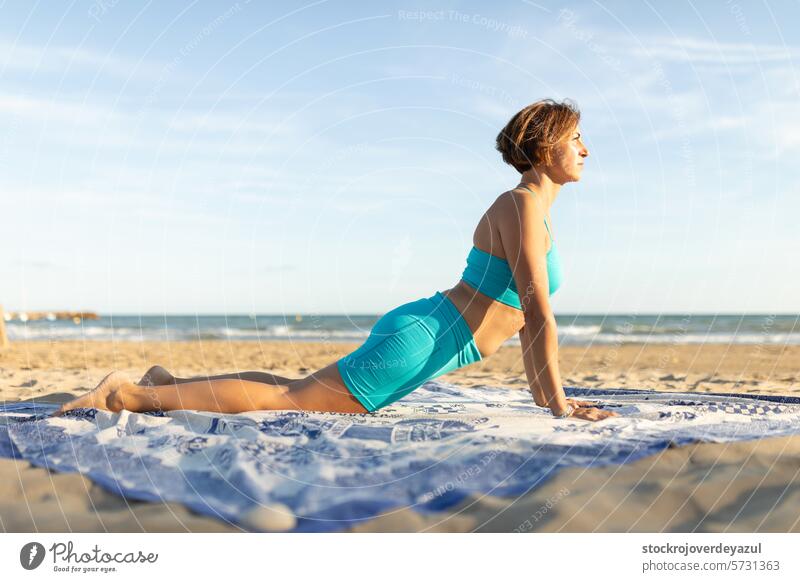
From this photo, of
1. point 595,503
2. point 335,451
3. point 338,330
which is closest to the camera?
point 595,503

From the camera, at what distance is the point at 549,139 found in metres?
3.48

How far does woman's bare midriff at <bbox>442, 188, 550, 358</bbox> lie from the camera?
11.3ft

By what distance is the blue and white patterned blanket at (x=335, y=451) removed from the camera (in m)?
2.53

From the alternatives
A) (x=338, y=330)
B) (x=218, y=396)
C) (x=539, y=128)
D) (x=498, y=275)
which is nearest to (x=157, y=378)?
(x=218, y=396)

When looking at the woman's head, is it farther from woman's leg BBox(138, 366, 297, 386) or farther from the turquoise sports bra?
woman's leg BBox(138, 366, 297, 386)

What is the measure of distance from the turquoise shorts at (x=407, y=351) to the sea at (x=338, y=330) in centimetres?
1447

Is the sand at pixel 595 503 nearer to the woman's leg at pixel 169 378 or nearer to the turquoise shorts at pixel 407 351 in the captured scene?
the woman's leg at pixel 169 378

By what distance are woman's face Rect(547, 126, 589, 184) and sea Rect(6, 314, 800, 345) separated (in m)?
14.4

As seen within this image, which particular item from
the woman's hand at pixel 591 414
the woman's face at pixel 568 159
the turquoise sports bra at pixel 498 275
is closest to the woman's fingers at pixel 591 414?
the woman's hand at pixel 591 414

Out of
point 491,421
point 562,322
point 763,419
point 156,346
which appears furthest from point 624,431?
point 562,322

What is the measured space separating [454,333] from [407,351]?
0.85 feet

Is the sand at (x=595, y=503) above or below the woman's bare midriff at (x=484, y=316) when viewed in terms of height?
below

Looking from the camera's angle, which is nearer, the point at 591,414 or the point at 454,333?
the point at 591,414

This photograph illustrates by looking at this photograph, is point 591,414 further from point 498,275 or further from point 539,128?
point 539,128
